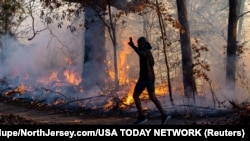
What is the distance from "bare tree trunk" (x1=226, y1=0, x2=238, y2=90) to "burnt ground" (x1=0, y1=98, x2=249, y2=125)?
12.7 feet

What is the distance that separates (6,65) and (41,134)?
20623 millimetres

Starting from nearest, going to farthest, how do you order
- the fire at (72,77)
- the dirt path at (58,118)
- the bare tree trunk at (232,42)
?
the dirt path at (58,118), the bare tree trunk at (232,42), the fire at (72,77)

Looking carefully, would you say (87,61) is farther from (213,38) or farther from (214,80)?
(213,38)

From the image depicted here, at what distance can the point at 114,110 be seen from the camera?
14.0 meters

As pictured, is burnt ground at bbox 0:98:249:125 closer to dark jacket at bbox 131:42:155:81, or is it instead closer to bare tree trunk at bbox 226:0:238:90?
dark jacket at bbox 131:42:155:81

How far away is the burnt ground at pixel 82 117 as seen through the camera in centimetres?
1064

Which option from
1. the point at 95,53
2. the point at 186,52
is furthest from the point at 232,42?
the point at 95,53

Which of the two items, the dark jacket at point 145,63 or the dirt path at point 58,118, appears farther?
the dirt path at point 58,118

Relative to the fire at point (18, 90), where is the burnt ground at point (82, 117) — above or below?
below

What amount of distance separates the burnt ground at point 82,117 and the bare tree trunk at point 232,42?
152 inches

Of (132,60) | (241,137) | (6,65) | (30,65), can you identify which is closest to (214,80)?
(132,60)

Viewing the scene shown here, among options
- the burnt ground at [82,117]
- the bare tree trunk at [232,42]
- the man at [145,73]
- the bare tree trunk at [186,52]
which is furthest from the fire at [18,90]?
the man at [145,73]

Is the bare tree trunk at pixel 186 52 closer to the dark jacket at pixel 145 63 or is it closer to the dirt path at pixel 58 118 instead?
the dirt path at pixel 58 118

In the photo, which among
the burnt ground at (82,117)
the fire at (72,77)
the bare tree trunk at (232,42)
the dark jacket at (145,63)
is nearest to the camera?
the dark jacket at (145,63)
